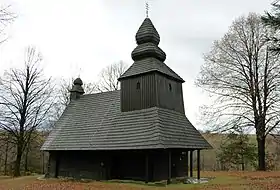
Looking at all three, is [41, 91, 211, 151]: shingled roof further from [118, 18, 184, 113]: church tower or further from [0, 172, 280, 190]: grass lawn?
[0, 172, 280, 190]: grass lawn

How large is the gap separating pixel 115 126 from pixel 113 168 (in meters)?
2.56

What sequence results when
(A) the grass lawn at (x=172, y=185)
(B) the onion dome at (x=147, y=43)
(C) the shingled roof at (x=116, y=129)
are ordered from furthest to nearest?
(B) the onion dome at (x=147, y=43) < (C) the shingled roof at (x=116, y=129) < (A) the grass lawn at (x=172, y=185)

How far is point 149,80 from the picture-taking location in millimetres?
18688

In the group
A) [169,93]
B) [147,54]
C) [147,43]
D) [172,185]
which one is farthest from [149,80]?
[172,185]

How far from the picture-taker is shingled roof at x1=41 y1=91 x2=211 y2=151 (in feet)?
55.3

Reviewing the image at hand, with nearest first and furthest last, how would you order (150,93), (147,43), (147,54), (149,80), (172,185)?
1. (172,185)
2. (150,93)
3. (149,80)
4. (147,54)
5. (147,43)

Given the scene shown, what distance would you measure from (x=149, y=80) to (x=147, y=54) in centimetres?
199

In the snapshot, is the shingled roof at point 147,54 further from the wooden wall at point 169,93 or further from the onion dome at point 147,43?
the wooden wall at point 169,93

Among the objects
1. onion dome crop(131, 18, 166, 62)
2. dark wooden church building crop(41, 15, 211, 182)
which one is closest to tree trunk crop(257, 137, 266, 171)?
dark wooden church building crop(41, 15, 211, 182)

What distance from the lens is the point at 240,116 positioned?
24.0 metres

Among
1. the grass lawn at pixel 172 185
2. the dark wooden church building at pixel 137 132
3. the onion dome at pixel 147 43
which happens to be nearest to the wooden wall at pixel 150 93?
the dark wooden church building at pixel 137 132

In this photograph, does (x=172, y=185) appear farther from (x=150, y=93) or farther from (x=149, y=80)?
(x=149, y=80)

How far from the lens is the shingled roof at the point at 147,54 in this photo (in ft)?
63.4

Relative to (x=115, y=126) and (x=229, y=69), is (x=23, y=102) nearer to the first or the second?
(x=115, y=126)
